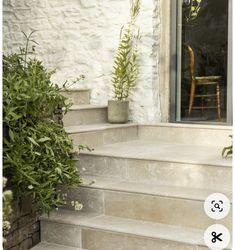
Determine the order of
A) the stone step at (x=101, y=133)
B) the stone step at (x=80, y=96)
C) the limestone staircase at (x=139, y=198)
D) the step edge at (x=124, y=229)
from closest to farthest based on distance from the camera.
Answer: the step edge at (x=124, y=229)
the limestone staircase at (x=139, y=198)
the stone step at (x=101, y=133)
the stone step at (x=80, y=96)

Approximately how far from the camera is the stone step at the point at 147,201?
3232 mm

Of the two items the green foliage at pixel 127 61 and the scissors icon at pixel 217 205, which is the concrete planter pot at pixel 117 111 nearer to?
the green foliage at pixel 127 61

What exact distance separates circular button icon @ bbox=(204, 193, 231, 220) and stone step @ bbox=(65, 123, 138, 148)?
4.06 ft

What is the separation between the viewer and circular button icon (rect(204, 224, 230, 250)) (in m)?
2.98

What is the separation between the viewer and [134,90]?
5129mm

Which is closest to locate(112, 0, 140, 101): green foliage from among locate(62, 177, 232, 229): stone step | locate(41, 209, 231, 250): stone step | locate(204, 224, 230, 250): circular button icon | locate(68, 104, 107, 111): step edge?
locate(68, 104, 107, 111): step edge

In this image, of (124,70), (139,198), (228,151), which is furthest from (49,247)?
(124,70)

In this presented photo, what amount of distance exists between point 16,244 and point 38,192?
0.39 m

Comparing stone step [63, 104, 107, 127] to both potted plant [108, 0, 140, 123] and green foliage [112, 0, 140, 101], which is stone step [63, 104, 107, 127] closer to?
potted plant [108, 0, 140, 123]

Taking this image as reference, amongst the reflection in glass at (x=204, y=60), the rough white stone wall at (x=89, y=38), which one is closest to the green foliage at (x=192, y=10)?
the reflection in glass at (x=204, y=60)

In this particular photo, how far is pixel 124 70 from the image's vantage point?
195 inches

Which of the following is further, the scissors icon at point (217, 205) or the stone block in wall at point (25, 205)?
the stone block in wall at point (25, 205)

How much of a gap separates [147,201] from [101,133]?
1.18 meters

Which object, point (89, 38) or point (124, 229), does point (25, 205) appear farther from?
point (89, 38)
